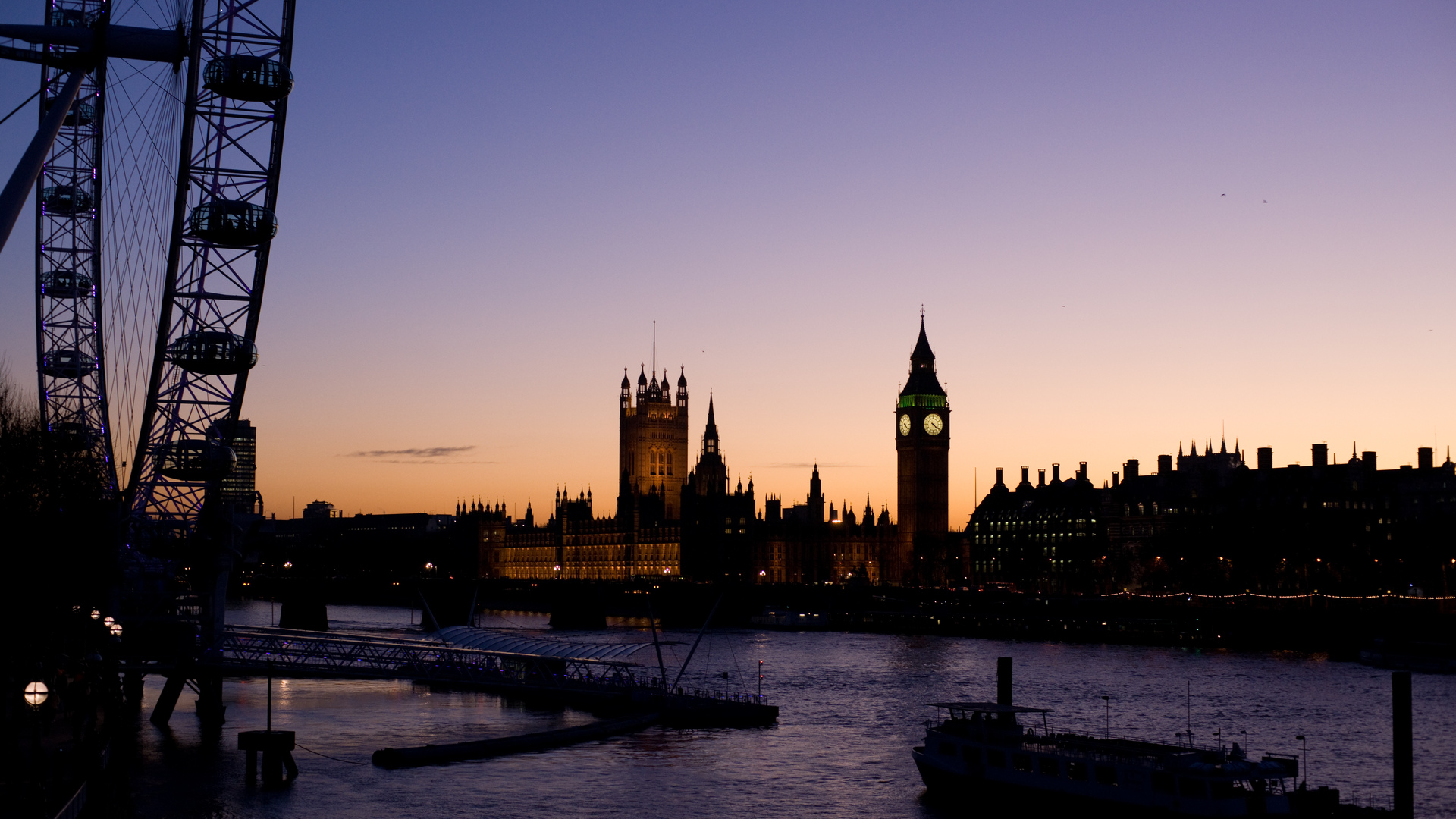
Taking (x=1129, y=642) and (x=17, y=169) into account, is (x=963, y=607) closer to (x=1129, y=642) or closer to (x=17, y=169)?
(x=1129, y=642)

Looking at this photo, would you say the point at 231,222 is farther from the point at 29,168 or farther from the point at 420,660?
the point at 420,660

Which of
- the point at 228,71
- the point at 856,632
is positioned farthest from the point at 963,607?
the point at 228,71

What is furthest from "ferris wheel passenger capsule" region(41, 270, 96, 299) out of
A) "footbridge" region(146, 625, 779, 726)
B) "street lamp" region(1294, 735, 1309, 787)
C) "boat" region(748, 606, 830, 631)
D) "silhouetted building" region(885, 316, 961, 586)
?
"silhouetted building" region(885, 316, 961, 586)

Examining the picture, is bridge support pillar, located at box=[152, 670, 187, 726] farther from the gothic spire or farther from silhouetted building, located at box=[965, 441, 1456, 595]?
the gothic spire

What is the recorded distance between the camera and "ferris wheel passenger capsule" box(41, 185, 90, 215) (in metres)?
42.6

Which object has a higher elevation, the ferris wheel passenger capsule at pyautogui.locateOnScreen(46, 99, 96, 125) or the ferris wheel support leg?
the ferris wheel passenger capsule at pyautogui.locateOnScreen(46, 99, 96, 125)

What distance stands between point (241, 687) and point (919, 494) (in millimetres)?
109159

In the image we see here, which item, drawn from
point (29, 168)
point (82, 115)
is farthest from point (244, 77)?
point (29, 168)

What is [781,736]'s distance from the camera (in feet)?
162

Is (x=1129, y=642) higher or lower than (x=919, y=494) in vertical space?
lower

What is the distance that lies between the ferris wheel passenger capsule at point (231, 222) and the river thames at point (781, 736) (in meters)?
12.5

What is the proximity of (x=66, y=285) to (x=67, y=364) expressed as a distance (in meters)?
2.63

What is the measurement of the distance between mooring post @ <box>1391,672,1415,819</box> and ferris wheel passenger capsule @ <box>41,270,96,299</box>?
113 ft

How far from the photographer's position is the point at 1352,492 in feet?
393
